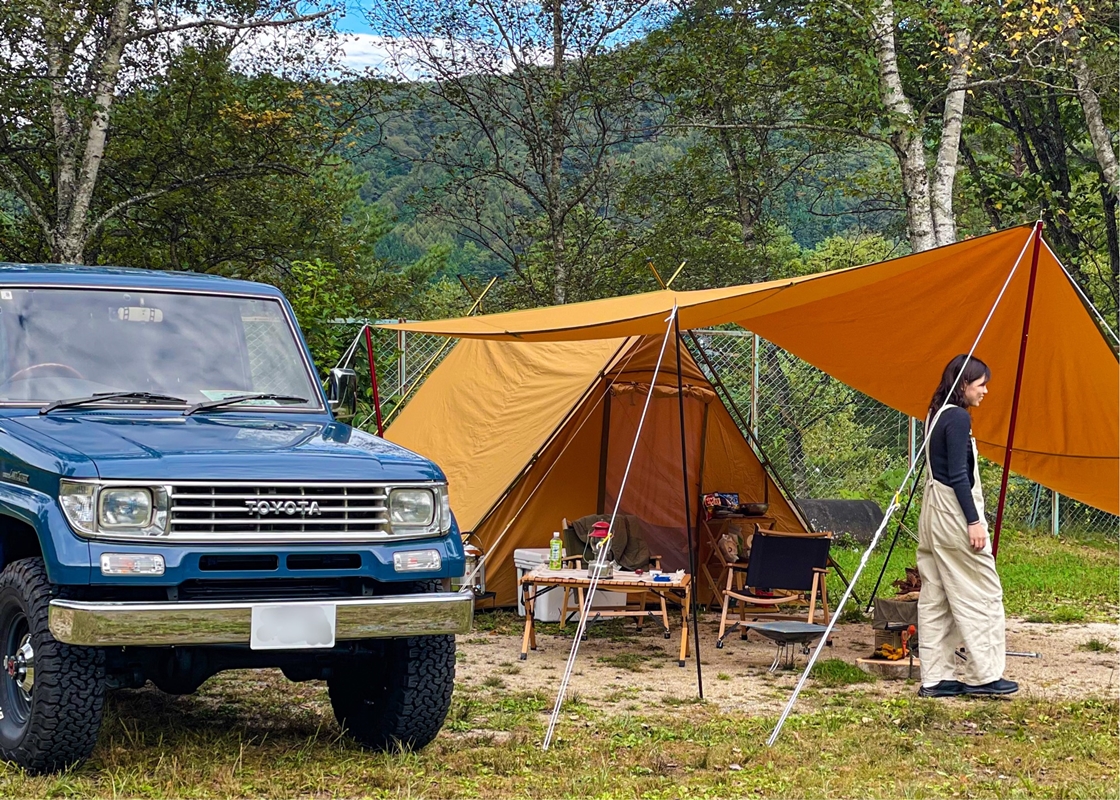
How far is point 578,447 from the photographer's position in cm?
997

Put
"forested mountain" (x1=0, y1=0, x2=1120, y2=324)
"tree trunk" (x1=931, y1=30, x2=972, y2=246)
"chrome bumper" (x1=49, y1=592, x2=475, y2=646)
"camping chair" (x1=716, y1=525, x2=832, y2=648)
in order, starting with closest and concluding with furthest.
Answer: "chrome bumper" (x1=49, y1=592, x2=475, y2=646)
"camping chair" (x1=716, y1=525, x2=832, y2=648)
"tree trunk" (x1=931, y1=30, x2=972, y2=246)
"forested mountain" (x1=0, y1=0, x2=1120, y2=324)

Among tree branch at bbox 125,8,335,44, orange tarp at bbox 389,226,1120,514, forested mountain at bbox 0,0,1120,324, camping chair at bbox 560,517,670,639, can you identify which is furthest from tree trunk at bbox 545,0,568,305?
orange tarp at bbox 389,226,1120,514

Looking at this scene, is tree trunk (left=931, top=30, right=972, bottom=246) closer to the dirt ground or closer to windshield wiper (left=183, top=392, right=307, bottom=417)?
the dirt ground

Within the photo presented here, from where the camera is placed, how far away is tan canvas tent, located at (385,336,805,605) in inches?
384

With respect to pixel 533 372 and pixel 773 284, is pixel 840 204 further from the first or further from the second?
pixel 773 284

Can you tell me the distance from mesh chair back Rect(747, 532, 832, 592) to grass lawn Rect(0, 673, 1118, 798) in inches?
72.7

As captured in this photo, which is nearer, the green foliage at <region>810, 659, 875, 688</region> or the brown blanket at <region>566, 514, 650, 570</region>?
the green foliage at <region>810, 659, 875, 688</region>

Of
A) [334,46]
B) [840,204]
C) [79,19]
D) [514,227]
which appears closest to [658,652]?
[79,19]

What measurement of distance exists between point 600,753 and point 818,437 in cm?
1239

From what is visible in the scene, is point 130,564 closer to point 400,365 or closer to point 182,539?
point 182,539

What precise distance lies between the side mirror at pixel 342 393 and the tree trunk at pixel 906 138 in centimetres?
877

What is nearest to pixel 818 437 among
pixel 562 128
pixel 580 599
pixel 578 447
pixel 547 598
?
pixel 562 128

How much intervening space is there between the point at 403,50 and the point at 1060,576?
12.9 m

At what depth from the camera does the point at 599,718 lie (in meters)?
6.27
